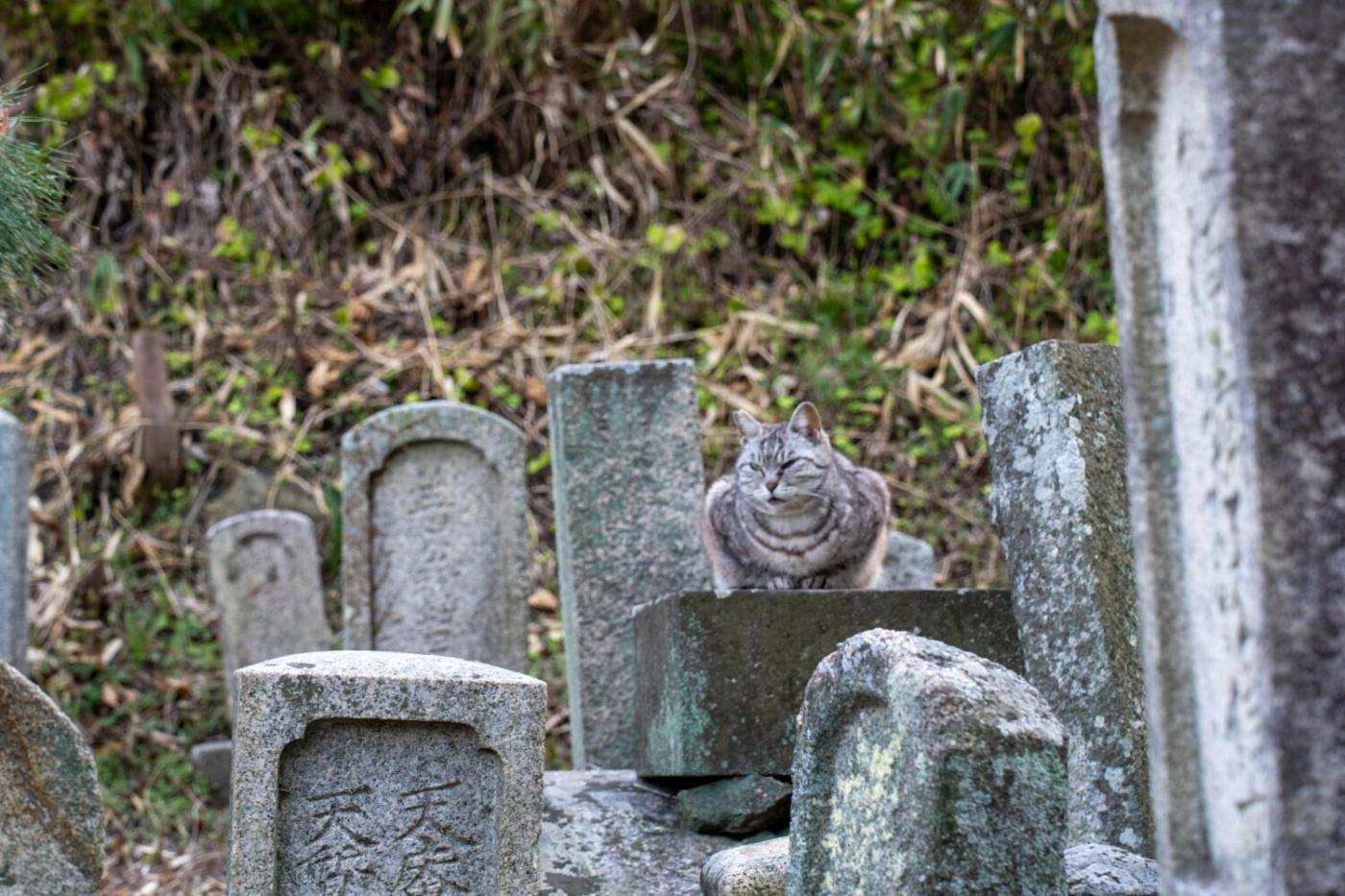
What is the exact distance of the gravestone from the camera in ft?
4.17

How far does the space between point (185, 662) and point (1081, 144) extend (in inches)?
249

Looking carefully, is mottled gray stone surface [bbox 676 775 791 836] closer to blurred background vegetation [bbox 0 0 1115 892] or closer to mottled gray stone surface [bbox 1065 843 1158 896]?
mottled gray stone surface [bbox 1065 843 1158 896]

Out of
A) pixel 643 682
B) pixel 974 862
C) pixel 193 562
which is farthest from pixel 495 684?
pixel 193 562

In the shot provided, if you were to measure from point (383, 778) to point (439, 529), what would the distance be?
284 centimetres

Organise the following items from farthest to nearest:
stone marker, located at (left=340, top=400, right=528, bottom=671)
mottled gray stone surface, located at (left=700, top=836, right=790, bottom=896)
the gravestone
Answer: stone marker, located at (left=340, top=400, right=528, bottom=671) → mottled gray stone surface, located at (left=700, top=836, right=790, bottom=896) → the gravestone

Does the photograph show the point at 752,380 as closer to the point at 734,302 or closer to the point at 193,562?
the point at 734,302

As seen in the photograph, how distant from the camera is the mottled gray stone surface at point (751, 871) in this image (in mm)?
2424

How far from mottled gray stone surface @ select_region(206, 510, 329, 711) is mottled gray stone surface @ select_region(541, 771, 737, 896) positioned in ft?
10.8

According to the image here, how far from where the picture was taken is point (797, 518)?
3.83 m

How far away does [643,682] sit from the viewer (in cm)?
364

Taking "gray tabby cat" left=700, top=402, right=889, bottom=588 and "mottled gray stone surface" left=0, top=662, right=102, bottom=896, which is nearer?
"mottled gray stone surface" left=0, top=662, right=102, bottom=896

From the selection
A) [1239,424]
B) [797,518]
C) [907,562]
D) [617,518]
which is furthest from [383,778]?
[907,562]

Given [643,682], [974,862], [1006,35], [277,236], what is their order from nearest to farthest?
[974,862]
[643,682]
[1006,35]
[277,236]

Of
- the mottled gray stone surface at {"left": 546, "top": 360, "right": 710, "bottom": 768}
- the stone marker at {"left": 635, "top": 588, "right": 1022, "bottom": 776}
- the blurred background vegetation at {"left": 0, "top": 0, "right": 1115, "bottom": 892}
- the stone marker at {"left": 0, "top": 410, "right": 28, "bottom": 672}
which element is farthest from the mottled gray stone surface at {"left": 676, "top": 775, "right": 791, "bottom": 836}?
the stone marker at {"left": 0, "top": 410, "right": 28, "bottom": 672}
